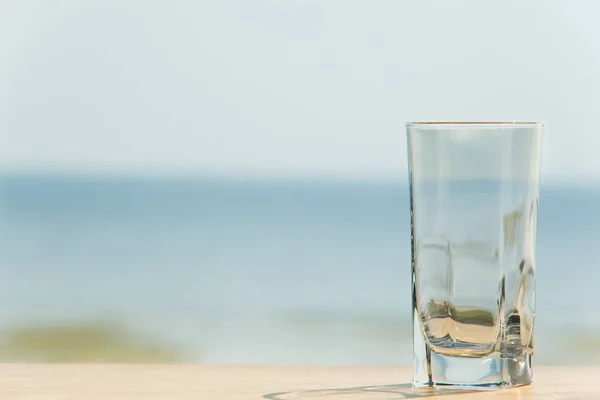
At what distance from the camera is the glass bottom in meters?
0.53

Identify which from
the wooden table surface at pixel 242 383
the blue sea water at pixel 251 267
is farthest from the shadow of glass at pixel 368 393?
the blue sea water at pixel 251 267

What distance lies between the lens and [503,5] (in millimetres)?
11250

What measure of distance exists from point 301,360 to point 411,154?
4.23 metres

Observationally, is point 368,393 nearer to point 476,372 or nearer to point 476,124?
point 476,372

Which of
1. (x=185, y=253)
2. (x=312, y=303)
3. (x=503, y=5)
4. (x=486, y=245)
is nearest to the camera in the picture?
(x=486, y=245)

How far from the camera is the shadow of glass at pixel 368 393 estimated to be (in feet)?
1.69

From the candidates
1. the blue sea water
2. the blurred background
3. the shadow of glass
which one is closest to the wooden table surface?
the shadow of glass

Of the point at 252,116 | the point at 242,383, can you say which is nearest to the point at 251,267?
the point at 252,116

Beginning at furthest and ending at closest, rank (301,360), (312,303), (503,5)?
(503,5) < (312,303) < (301,360)

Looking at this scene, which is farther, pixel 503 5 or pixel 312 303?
pixel 503 5

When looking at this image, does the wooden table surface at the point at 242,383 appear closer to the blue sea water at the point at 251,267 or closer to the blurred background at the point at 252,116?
the blue sea water at the point at 251,267

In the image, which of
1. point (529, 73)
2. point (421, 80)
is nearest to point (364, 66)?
point (421, 80)

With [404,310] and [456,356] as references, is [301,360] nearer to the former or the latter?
[404,310]

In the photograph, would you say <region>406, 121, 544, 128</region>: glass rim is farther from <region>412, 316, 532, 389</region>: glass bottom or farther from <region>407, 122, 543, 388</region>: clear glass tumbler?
<region>412, 316, 532, 389</region>: glass bottom
